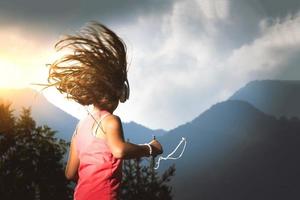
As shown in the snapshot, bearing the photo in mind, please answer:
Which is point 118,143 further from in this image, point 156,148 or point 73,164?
point 73,164

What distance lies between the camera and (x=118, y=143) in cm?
334

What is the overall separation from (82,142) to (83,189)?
389mm

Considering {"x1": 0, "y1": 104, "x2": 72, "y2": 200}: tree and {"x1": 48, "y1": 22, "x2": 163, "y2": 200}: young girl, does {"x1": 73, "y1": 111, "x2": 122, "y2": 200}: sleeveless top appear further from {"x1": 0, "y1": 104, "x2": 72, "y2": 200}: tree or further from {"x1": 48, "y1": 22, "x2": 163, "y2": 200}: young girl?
{"x1": 0, "y1": 104, "x2": 72, "y2": 200}: tree

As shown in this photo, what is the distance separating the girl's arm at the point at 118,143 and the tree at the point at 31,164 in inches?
1548

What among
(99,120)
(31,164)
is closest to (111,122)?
(99,120)

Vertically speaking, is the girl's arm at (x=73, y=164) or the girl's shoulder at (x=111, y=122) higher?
the girl's shoulder at (x=111, y=122)

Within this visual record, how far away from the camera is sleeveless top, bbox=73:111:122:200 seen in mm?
3379

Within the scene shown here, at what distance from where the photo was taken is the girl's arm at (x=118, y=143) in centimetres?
331

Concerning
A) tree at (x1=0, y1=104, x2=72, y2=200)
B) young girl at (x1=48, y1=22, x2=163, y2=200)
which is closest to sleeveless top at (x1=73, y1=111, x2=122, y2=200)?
young girl at (x1=48, y1=22, x2=163, y2=200)

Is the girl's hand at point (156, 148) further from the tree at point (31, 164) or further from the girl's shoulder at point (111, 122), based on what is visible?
the tree at point (31, 164)

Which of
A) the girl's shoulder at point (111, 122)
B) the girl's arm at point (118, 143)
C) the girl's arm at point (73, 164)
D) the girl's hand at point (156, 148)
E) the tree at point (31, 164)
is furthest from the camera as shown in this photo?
the tree at point (31, 164)

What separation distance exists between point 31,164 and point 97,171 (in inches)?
1682

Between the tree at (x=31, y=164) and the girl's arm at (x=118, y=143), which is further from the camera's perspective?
the tree at (x=31, y=164)

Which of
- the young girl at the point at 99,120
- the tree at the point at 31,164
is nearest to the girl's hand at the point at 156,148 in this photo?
the young girl at the point at 99,120
